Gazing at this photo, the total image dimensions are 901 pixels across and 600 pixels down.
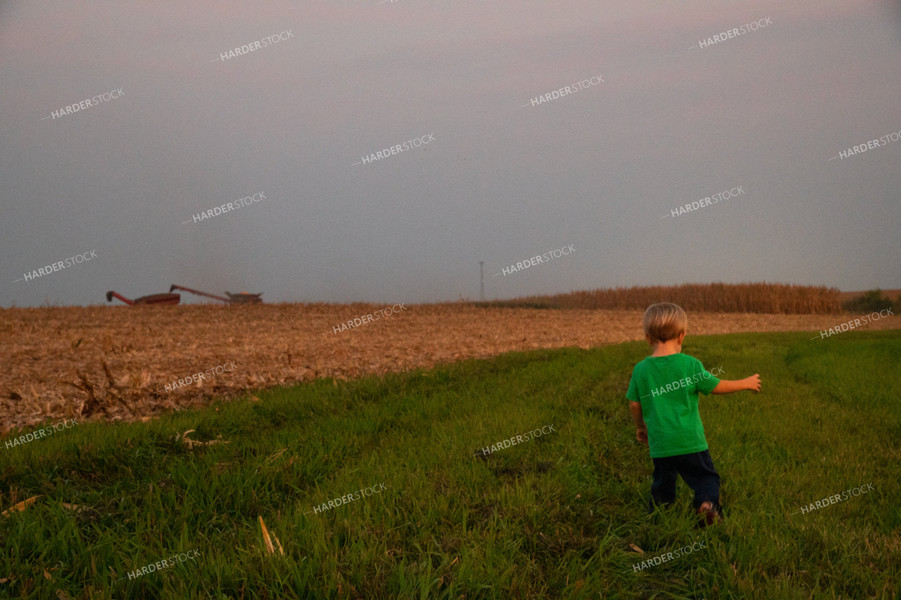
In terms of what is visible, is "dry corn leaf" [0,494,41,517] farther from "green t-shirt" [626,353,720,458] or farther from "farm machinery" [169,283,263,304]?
"farm machinery" [169,283,263,304]

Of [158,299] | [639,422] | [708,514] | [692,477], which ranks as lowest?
[708,514]

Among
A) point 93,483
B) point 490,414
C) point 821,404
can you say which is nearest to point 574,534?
point 490,414

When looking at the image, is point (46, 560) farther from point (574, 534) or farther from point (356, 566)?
point (574, 534)

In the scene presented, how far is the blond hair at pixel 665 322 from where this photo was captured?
4.58m

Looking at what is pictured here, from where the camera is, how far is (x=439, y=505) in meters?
4.45

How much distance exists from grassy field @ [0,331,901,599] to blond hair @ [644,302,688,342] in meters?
1.35

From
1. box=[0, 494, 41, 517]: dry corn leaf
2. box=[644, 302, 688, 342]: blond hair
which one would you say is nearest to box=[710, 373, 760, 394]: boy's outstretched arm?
box=[644, 302, 688, 342]: blond hair

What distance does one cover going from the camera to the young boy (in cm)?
457

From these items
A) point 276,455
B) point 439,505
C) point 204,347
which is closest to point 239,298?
point 204,347

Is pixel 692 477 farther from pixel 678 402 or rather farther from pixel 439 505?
pixel 439 505

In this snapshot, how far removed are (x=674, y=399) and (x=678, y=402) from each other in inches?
1.5

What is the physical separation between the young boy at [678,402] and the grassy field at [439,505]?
0.96 ft

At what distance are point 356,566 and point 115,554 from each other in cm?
184

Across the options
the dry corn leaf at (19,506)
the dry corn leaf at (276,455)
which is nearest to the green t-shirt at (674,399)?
the dry corn leaf at (276,455)
